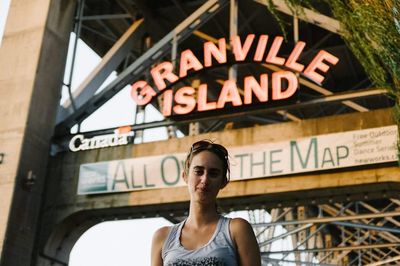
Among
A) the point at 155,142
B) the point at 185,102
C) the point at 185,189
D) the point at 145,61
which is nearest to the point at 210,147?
the point at 185,189

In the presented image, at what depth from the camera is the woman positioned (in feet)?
8.21

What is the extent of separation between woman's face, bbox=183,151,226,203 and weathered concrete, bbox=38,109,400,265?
12169mm

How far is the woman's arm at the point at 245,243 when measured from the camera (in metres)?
2.50

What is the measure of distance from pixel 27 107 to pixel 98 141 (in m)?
2.36

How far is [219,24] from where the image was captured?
2388 cm

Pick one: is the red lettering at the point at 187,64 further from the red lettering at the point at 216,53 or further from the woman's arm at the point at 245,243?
the woman's arm at the point at 245,243

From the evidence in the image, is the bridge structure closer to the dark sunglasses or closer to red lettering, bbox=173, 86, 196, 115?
red lettering, bbox=173, 86, 196, 115

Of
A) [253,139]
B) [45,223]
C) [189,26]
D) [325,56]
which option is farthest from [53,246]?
[325,56]

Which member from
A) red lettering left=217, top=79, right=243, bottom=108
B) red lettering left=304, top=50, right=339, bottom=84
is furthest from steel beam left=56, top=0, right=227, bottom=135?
red lettering left=304, top=50, right=339, bottom=84

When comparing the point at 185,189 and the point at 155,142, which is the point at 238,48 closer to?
the point at 155,142

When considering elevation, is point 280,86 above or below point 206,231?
above

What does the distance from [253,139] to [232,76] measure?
2.83m

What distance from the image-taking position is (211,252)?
2488mm

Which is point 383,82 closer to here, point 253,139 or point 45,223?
point 253,139
